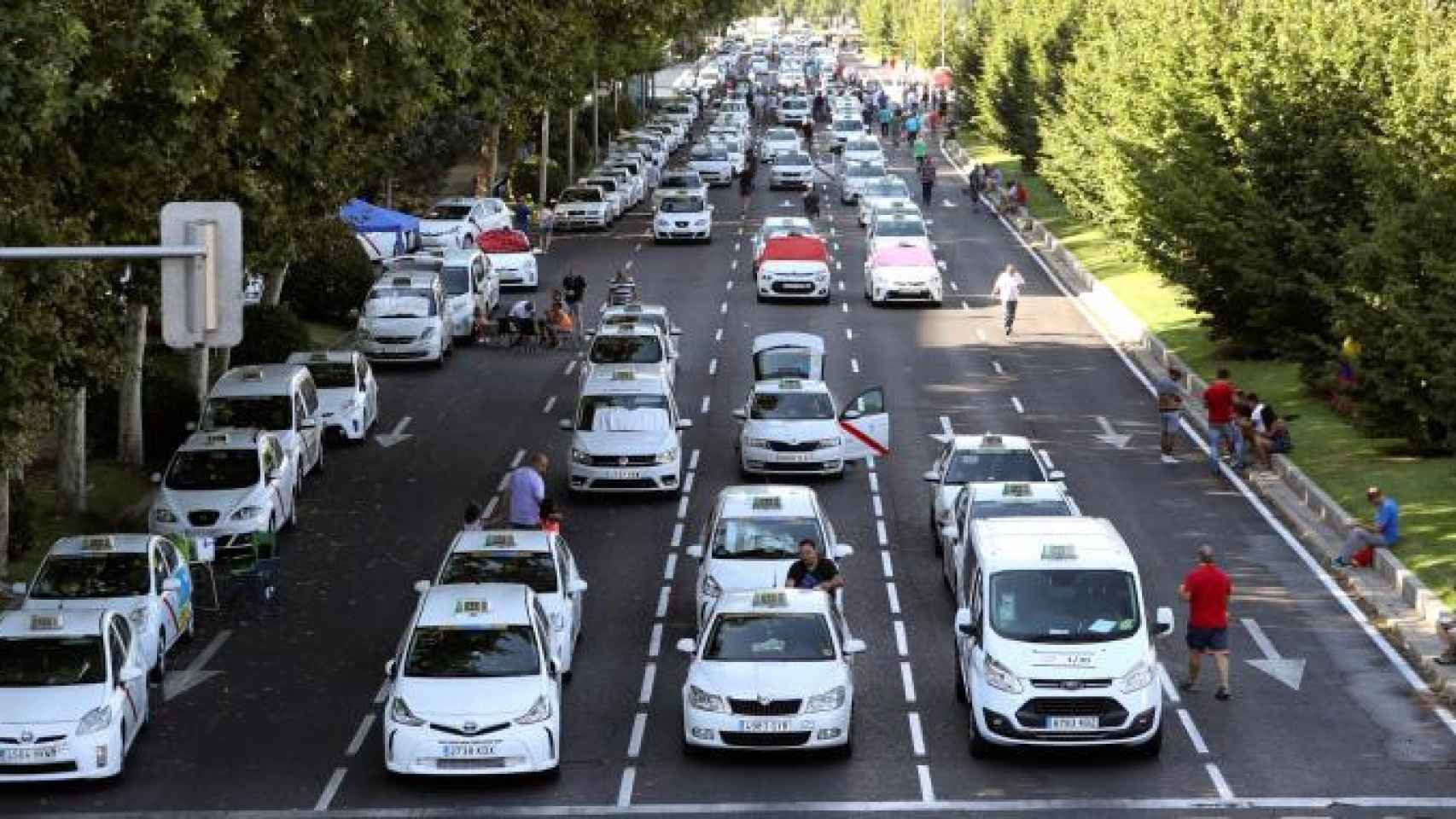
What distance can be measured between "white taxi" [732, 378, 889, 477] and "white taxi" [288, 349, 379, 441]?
719 cm

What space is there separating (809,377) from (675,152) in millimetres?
71523

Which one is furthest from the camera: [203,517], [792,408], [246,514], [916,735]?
[792,408]

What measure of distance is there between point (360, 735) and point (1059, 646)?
714cm

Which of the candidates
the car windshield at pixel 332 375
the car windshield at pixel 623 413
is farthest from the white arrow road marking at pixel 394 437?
the car windshield at pixel 623 413

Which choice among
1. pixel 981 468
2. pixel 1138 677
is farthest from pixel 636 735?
pixel 981 468

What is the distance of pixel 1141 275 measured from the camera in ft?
202

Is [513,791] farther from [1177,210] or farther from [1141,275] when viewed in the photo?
[1141,275]

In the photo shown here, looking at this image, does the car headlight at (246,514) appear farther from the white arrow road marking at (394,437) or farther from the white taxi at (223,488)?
the white arrow road marking at (394,437)

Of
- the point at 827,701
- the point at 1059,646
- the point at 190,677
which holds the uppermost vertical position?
the point at 1059,646

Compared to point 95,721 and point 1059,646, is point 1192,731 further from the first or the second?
point 95,721

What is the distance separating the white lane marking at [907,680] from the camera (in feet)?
86.1

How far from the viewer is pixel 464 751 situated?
74.5ft

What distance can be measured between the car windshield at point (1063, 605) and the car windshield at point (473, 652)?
4.52 meters

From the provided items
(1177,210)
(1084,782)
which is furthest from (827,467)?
(1084,782)
